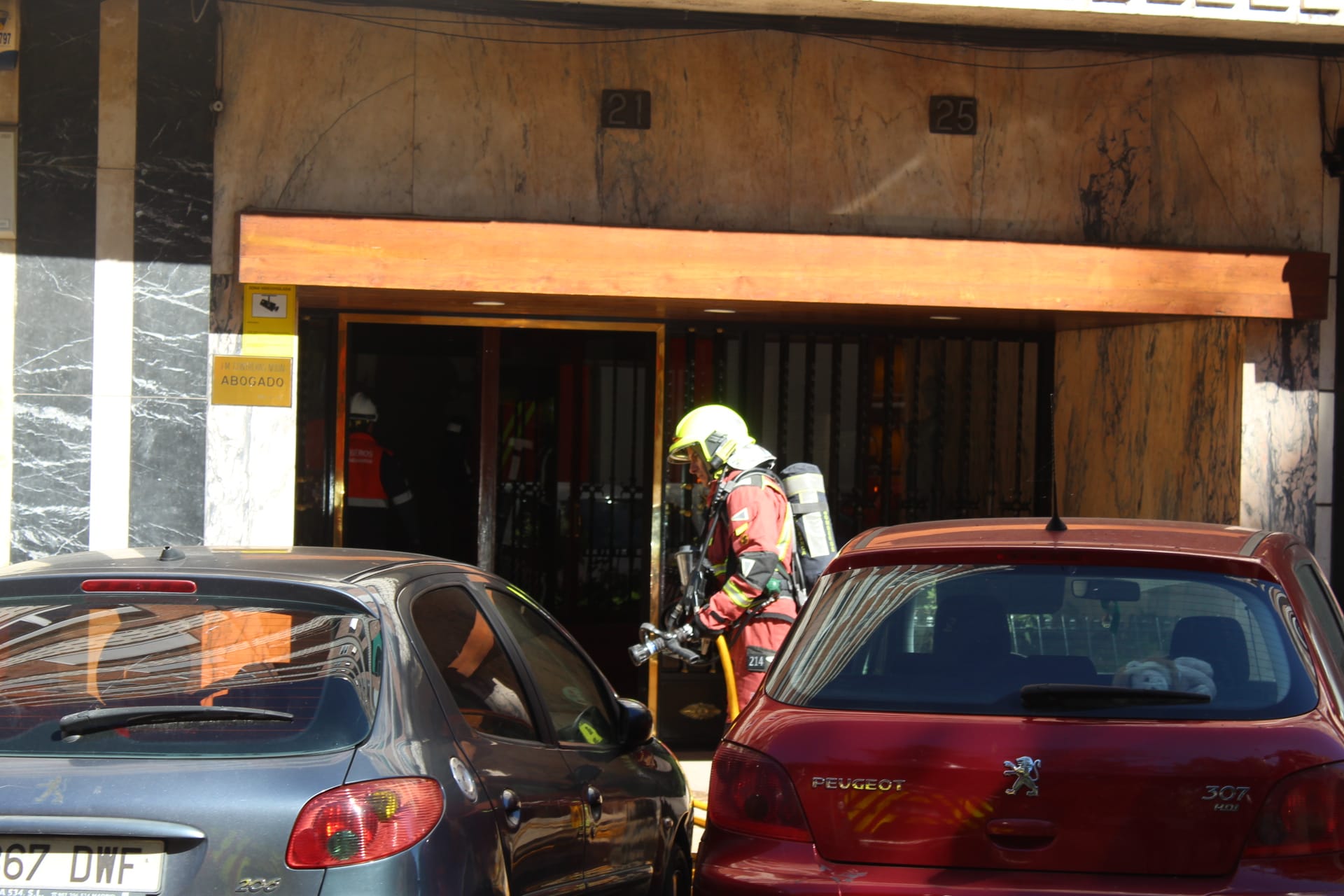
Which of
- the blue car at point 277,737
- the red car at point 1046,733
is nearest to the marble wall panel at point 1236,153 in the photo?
the red car at point 1046,733

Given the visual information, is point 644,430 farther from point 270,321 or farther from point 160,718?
point 160,718

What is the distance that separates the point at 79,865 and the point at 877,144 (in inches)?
242

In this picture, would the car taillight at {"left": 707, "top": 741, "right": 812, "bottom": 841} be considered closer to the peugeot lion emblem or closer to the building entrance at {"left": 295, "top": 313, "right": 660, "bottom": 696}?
the peugeot lion emblem

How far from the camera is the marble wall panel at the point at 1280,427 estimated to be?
775 centimetres

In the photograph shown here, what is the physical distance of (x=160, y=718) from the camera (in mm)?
2846

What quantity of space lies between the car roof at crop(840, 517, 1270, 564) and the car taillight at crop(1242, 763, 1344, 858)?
2.04 ft

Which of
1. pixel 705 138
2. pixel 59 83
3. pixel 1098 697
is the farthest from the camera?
pixel 705 138

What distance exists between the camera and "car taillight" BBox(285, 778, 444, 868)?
2658 mm

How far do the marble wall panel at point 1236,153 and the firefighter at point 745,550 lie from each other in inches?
116

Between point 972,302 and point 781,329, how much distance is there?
1.50 metres

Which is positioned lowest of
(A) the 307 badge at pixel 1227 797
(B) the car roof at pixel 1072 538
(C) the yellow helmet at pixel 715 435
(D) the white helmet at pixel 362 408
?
(A) the 307 badge at pixel 1227 797

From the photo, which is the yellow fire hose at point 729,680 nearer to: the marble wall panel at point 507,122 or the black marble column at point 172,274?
the marble wall panel at point 507,122

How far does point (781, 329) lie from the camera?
861 centimetres

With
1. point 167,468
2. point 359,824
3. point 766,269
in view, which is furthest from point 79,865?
point 766,269
